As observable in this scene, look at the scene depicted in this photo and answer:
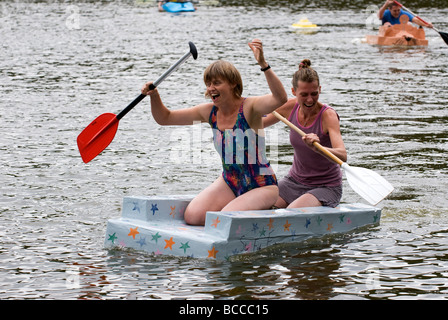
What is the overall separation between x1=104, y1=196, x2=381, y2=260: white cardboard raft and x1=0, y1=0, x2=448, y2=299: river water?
8 cm

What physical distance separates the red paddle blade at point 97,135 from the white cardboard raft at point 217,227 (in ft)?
1.85

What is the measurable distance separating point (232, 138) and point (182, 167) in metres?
2.80

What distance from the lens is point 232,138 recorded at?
6.05 metres

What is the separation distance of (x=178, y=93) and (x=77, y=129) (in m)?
3.35

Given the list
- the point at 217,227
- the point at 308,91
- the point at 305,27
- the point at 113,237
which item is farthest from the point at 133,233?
the point at 305,27

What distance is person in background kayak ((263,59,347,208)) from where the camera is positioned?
6.25 m

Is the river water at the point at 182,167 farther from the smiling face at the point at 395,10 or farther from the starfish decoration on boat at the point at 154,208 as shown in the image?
the smiling face at the point at 395,10

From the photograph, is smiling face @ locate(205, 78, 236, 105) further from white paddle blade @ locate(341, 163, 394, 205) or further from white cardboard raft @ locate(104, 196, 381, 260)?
white paddle blade @ locate(341, 163, 394, 205)

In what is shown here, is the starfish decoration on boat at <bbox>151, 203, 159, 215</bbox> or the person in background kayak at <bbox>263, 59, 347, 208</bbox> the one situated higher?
the person in background kayak at <bbox>263, 59, 347, 208</bbox>

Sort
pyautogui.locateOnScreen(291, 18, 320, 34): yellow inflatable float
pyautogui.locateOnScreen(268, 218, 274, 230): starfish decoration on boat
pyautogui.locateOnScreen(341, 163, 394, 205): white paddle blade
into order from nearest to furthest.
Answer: pyautogui.locateOnScreen(268, 218, 274, 230): starfish decoration on boat < pyautogui.locateOnScreen(341, 163, 394, 205): white paddle blade < pyautogui.locateOnScreen(291, 18, 320, 34): yellow inflatable float

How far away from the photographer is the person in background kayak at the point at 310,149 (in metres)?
6.25

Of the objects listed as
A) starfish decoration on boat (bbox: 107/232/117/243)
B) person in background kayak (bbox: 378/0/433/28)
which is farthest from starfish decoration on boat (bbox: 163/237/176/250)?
person in background kayak (bbox: 378/0/433/28)

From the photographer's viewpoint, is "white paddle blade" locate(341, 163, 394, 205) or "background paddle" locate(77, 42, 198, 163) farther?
"background paddle" locate(77, 42, 198, 163)

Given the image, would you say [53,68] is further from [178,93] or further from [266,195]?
[266,195]
